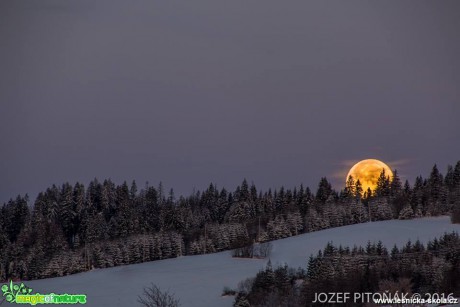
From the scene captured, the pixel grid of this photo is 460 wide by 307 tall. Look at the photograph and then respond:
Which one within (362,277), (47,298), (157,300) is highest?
(47,298)

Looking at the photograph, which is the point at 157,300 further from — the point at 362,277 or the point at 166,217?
the point at 166,217

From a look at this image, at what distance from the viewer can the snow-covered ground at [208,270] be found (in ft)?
308

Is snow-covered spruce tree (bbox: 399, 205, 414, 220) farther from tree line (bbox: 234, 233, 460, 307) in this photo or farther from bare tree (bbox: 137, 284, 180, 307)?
bare tree (bbox: 137, 284, 180, 307)

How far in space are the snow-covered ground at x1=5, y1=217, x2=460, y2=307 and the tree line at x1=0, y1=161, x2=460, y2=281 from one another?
17.9 ft

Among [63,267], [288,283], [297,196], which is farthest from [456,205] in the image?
[63,267]

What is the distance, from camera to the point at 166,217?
6053 inches

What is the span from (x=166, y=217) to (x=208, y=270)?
43722 millimetres

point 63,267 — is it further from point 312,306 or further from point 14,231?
point 312,306

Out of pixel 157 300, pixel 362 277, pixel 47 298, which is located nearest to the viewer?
pixel 157 300

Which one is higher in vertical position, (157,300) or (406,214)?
(406,214)

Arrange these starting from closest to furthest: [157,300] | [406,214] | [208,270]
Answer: [157,300] < [208,270] < [406,214]

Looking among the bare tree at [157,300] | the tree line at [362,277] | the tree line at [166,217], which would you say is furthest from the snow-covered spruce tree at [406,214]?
the bare tree at [157,300]

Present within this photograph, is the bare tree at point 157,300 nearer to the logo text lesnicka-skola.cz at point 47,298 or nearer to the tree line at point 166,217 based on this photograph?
the logo text lesnicka-skola.cz at point 47,298

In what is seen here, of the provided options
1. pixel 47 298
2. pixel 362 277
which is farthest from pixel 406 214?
pixel 47 298
